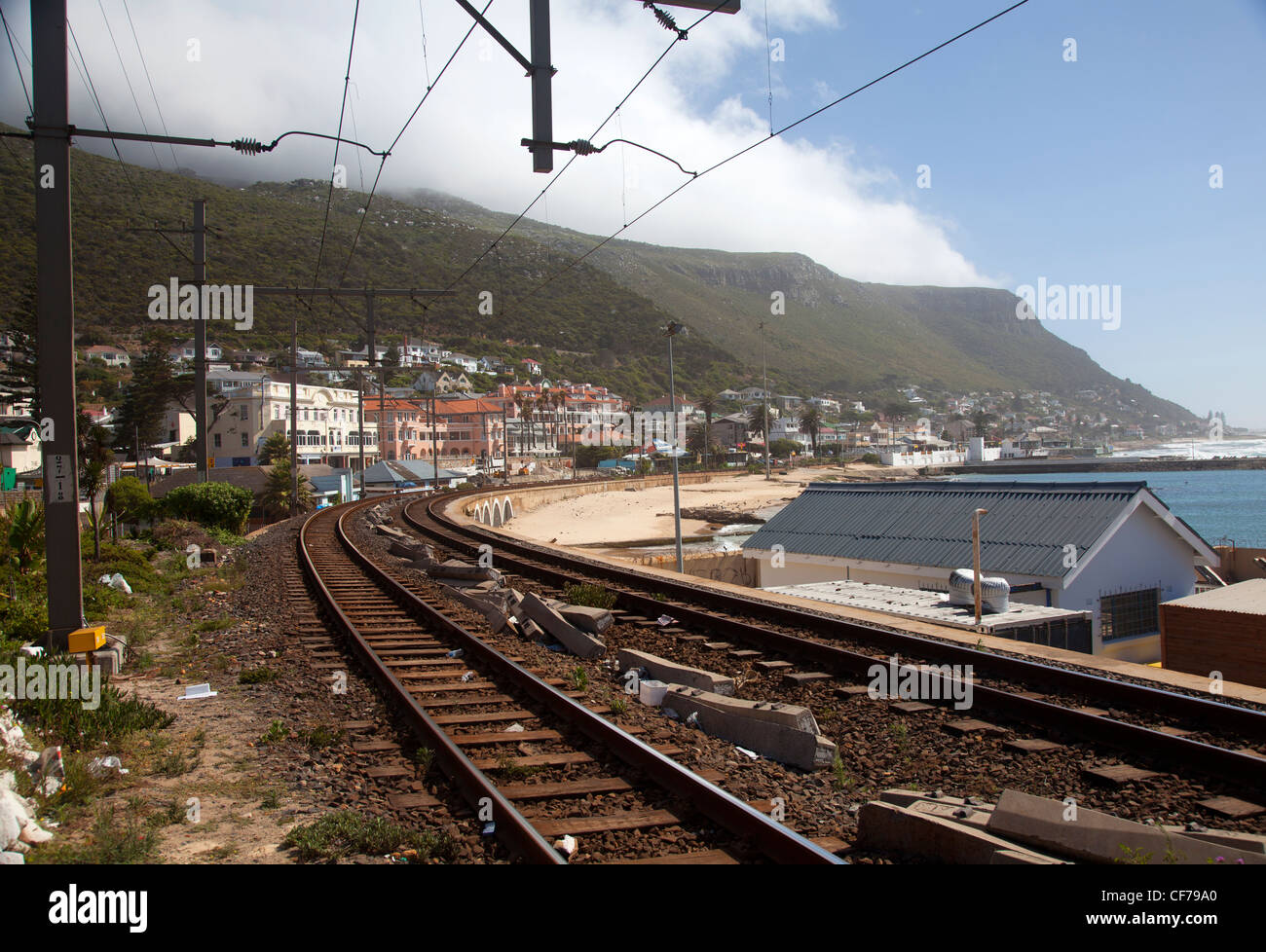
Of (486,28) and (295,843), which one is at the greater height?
(486,28)

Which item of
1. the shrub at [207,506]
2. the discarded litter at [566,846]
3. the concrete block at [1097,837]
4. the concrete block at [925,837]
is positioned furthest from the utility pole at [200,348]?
the concrete block at [1097,837]

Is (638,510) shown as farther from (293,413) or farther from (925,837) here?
(925,837)

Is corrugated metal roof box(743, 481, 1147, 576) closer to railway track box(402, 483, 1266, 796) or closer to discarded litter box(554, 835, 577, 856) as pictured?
railway track box(402, 483, 1266, 796)

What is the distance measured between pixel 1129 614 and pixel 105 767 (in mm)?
20778

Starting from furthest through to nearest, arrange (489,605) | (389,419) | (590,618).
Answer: (389,419), (489,605), (590,618)

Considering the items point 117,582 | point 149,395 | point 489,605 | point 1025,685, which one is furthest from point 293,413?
point 149,395

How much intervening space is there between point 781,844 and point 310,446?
86.3m

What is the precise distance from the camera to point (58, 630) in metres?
9.39

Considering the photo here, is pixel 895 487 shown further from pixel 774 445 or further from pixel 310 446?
pixel 774 445

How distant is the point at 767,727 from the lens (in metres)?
6.88

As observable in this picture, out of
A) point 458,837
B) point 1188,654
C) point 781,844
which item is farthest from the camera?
point 1188,654
